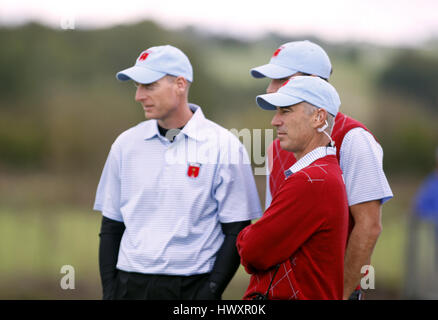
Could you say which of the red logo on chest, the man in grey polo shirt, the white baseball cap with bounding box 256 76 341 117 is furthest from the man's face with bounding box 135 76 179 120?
the white baseball cap with bounding box 256 76 341 117

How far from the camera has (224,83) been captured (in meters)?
5.21

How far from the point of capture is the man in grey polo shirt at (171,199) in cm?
243

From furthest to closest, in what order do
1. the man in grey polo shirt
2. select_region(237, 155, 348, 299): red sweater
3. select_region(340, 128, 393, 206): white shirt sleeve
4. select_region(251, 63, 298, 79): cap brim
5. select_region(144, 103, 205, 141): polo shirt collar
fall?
select_region(144, 103, 205, 141): polo shirt collar, the man in grey polo shirt, select_region(251, 63, 298, 79): cap brim, select_region(340, 128, 393, 206): white shirt sleeve, select_region(237, 155, 348, 299): red sweater

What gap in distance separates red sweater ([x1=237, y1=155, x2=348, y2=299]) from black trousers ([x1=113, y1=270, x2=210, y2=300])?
0.63 m

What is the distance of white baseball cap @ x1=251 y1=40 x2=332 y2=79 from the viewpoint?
233cm

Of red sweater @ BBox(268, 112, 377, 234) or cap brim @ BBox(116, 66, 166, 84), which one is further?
cap brim @ BBox(116, 66, 166, 84)

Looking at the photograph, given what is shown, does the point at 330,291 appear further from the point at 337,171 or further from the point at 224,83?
the point at 224,83

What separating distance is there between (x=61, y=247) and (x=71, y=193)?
1.66 feet

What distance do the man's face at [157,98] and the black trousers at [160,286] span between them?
69 cm

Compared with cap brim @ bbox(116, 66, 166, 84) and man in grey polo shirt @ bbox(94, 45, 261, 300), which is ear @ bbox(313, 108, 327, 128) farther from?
cap brim @ bbox(116, 66, 166, 84)

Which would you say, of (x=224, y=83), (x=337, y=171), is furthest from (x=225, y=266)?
(x=224, y=83)

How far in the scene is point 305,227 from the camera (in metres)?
1.78

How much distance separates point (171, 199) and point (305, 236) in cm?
82

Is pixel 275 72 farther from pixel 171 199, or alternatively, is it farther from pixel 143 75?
pixel 171 199
